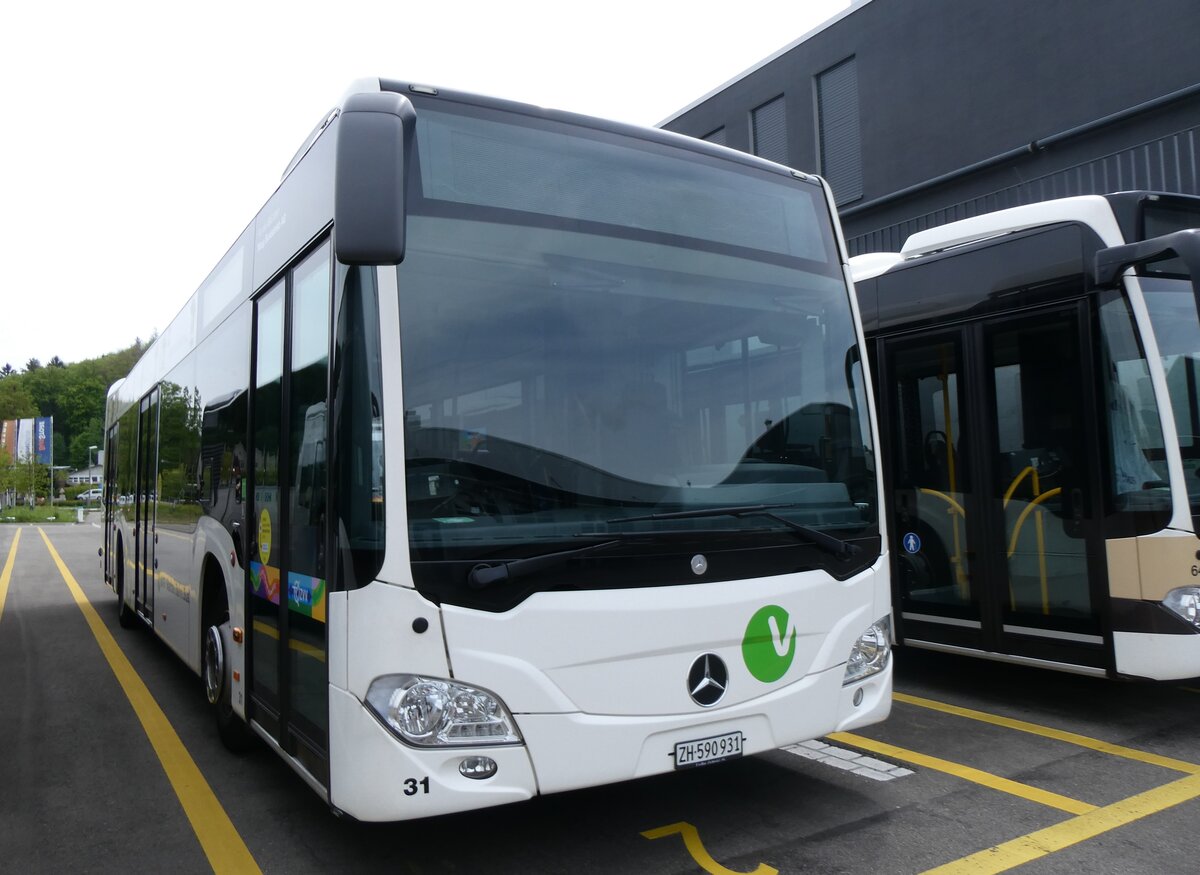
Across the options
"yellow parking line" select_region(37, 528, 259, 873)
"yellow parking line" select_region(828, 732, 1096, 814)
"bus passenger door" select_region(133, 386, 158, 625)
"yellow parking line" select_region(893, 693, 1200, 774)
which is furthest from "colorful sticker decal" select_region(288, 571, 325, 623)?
"bus passenger door" select_region(133, 386, 158, 625)

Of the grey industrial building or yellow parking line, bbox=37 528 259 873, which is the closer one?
yellow parking line, bbox=37 528 259 873

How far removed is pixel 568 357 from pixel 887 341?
411cm

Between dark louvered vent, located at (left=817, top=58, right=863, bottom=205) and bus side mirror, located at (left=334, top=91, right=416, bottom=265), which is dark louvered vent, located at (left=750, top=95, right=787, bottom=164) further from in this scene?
bus side mirror, located at (left=334, top=91, right=416, bottom=265)

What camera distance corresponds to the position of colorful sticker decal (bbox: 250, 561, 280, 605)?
4.23 m

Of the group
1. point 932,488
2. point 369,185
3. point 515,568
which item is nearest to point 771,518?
point 515,568

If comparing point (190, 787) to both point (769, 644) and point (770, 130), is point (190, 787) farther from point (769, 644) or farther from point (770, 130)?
point (770, 130)

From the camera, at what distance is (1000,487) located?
6.14 metres

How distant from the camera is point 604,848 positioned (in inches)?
156

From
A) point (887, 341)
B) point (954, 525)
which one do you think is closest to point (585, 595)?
point (954, 525)

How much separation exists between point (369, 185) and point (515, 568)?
52.8 inches

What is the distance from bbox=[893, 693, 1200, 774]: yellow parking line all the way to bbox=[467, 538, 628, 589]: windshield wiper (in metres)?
3.56

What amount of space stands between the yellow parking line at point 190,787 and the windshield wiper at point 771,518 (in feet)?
7.30

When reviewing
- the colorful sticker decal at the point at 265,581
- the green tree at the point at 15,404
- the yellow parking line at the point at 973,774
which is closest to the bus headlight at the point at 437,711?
the colorful sticker decal at the point at 265,581

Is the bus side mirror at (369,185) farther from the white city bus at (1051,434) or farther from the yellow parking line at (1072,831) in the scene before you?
the white city bus at (1051,434)
